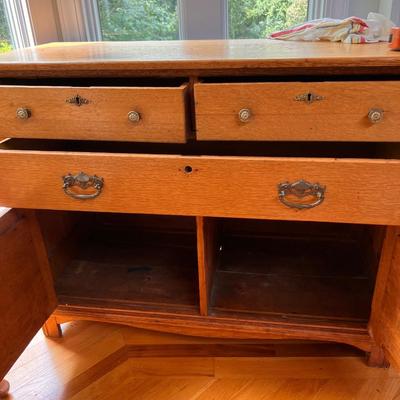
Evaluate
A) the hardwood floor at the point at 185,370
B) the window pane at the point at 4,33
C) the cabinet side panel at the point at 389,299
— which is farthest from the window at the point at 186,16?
the hardwood floor at the point at 185,370

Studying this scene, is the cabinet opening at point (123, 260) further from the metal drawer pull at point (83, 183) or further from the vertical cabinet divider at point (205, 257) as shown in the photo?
the metal drawer pull at point (83, 183)

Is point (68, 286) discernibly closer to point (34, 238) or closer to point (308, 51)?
point (34, 238)

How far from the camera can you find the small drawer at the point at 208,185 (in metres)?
0.70

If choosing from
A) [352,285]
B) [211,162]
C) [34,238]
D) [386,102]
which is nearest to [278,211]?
[211,162]

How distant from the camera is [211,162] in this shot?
72cm

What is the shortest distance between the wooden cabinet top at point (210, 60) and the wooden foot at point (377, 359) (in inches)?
25.3

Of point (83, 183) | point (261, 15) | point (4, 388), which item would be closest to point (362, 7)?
point (261, 15)

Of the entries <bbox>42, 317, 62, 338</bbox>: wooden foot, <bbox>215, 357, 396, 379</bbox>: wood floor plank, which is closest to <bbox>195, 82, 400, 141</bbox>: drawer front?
<bbox>215, 357, 396, 379</bbox>: wood floor plank

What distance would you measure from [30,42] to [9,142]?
693mm

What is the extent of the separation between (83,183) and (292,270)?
2.06ft

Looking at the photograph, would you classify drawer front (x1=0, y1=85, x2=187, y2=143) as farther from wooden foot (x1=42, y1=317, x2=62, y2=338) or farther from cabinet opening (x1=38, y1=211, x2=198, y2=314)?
wooden foot (x1=42, y1=317, x2=62, y2=338)

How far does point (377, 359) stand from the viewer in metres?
0.96

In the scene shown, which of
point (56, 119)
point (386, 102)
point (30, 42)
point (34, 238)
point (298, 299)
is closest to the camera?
point (386, 102)

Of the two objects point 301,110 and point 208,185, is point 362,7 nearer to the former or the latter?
point 301,110
